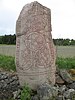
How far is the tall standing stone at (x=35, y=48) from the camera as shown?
861cm

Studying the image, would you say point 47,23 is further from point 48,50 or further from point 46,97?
point 46,97

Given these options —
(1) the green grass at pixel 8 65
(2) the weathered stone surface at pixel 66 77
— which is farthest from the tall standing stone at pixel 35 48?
(1) the green grass at pixel 8 65

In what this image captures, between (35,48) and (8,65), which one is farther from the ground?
(35,48)

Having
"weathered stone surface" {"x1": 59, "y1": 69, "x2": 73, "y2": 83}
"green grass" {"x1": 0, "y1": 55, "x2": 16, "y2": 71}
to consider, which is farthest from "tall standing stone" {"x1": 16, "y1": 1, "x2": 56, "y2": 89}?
"green grass" {"x1": 0, "y1": 55, "x2": 16, "y2": 71}

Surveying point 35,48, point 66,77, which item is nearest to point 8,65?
point 66,77

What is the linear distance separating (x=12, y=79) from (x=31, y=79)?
158 cm

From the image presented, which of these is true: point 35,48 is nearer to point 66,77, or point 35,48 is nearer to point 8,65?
point 66,77

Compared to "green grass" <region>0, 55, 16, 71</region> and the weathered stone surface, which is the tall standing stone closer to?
the weathered stone surface

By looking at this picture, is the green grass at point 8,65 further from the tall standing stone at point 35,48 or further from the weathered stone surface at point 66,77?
the tall standing stone at point 35,48

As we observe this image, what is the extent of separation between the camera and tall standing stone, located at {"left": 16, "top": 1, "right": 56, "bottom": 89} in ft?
28.2

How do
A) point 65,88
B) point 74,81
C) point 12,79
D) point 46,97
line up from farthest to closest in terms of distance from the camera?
point 12,79 < point 74,81 < point 65,88 < point 46,97

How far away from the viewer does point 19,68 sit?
882 cm

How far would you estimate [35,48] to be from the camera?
28.2 feet

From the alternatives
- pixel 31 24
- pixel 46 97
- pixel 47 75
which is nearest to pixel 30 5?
pixel 31 24
